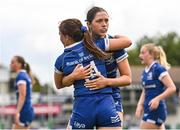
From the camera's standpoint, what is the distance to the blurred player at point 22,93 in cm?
1214

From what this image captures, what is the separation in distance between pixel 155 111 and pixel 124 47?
3.90m

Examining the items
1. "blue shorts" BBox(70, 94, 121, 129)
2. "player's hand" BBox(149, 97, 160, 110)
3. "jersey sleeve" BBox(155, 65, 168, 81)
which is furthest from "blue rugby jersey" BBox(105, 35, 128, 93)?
"jersey sleeve" BBox(155, 65, 168, 81)

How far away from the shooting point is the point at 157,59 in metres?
10.9

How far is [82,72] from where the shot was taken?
673 centimetres

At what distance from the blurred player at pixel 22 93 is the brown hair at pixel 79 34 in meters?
5.43

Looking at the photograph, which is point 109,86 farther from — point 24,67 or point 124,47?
point 24,67

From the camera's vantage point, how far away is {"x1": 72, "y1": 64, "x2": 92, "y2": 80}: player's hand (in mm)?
6730

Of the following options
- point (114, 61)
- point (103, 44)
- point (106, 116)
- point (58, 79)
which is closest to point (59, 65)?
point (58, 79)

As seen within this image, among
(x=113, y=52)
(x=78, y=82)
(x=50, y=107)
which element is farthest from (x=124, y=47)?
(x=50, y=107)

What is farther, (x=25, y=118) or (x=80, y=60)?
(x=25, y=118)

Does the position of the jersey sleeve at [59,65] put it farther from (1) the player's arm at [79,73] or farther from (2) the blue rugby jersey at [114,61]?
(2) the blue rugby jersey at [114,61]

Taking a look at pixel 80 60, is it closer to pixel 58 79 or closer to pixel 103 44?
pixel 103 44

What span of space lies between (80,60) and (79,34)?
0.26 meters

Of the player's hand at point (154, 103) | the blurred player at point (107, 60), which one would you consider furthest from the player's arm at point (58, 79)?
the player's hand at point (154, 103)
